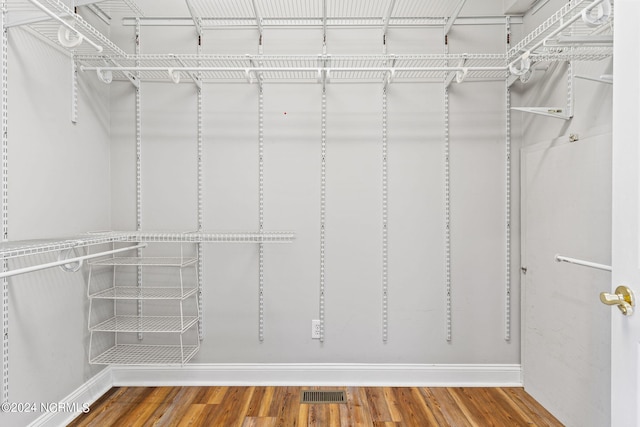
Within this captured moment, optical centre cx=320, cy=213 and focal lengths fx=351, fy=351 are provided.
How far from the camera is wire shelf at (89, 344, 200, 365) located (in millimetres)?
2240

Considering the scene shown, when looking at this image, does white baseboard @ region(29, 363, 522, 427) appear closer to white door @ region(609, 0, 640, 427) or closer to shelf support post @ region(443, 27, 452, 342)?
shelf support post @ region(443, 27, 452, 342)

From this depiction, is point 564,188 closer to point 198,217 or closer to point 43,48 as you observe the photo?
point 198,217

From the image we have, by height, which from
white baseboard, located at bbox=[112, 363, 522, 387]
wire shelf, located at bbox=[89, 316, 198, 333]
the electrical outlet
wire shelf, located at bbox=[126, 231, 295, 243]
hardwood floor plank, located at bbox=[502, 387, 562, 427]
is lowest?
hardwood floor plank, located at bbox=[502, 387, 562, 427]

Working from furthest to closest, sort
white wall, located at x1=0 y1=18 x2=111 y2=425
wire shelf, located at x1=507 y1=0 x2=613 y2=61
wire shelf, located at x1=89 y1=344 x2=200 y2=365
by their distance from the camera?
wire shelf, located at x1=89 y1=344 x2=200 y2=365
white wall, located at x1=0 y1=18 x2=111 y2=425
wire shelf, located at x1=507 y1=0 x2=613 y2=61

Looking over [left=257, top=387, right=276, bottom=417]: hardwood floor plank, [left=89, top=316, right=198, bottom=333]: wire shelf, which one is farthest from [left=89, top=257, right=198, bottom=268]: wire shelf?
[left=257, top=387, right=276, bottom=417]: hardwood floor plank

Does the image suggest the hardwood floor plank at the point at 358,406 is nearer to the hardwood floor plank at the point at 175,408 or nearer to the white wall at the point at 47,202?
the hardwood floor plank at the point at 175,408

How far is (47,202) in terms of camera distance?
75.8 inches

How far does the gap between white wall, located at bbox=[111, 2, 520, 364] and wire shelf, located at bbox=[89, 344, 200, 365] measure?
188 mm

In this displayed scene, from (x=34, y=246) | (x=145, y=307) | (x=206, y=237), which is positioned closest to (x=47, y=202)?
(x=34, y=246)

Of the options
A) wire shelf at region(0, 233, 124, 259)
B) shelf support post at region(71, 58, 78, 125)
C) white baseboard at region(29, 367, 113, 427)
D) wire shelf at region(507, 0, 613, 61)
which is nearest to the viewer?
wire shelf at region(0, 233, 124, 259)

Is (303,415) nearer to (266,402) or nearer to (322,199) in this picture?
(266,402)

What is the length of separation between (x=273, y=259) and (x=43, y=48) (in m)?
1.80

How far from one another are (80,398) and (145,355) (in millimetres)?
404

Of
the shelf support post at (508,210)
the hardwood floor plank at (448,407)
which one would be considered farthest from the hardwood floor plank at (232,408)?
the shelf support post at (508,210)
